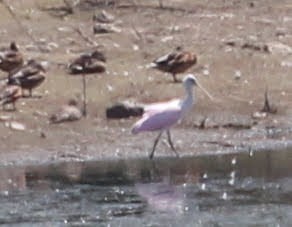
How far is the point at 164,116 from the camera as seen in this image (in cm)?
1636

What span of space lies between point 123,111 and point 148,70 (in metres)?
2.05

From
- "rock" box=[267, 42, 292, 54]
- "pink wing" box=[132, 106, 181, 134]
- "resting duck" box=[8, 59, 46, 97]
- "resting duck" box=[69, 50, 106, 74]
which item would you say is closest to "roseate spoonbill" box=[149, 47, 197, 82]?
"resting duck" box=[69, 50, 106, 74]

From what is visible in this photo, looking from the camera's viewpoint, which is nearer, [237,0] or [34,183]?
[34,183]

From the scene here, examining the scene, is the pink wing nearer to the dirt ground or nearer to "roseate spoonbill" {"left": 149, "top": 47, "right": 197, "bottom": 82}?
the dirt ground

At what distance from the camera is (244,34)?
21703mm

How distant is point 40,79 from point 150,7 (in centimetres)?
613

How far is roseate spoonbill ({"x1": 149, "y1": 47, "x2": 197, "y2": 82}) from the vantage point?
18.9 meters

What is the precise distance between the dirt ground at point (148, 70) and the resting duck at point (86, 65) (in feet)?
0.38

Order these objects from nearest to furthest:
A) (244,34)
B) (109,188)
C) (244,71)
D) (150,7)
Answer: (109,188)
(244,71)
(244,34)
(150,7)

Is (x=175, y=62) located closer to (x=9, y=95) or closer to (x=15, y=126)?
(x=9, y=95)

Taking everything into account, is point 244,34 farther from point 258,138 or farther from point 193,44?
point 258,138

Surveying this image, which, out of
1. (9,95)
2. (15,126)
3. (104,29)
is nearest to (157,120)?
(15,126)

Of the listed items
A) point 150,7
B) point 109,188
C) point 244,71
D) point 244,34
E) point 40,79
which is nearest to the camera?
point 109,188

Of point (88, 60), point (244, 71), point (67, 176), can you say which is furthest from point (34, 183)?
point (244, 71)
